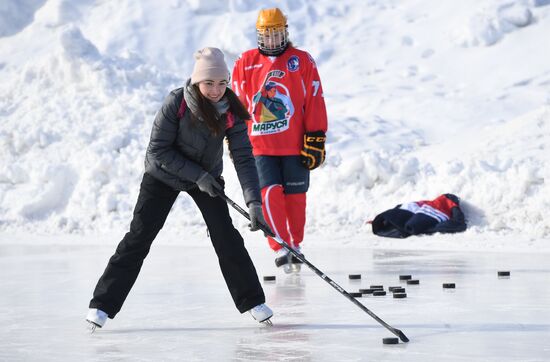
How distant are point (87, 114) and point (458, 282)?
8545mm

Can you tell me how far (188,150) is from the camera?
14.5 feet

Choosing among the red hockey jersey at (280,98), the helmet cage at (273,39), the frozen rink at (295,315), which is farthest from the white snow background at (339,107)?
the helmet cage at (273,39)

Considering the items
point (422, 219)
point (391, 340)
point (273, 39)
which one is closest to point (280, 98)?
point (273, 39)

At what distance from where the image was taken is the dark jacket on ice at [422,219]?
29.2 feet

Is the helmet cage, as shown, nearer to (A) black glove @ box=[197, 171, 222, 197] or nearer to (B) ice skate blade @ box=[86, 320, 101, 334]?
(A) black glove @ box=[197, 171, 222, 197]

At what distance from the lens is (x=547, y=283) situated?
5926mm

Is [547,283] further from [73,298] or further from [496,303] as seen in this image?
[73,298]

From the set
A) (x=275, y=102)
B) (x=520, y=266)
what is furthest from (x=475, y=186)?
(x=275, y=102)

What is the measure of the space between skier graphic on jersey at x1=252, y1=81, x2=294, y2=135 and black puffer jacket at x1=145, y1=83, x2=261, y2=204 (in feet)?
6.80

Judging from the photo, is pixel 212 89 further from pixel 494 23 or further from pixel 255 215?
pixel 494 23

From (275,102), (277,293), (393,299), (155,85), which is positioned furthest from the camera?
(155,85)

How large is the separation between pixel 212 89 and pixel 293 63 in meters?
2.33

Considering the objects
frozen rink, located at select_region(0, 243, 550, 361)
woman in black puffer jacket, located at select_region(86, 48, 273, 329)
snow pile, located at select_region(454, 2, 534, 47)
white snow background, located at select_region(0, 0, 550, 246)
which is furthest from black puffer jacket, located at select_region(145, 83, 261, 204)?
snow pile, located at select_region(454, 2, 534, 47)

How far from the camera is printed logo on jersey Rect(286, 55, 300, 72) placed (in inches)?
259
